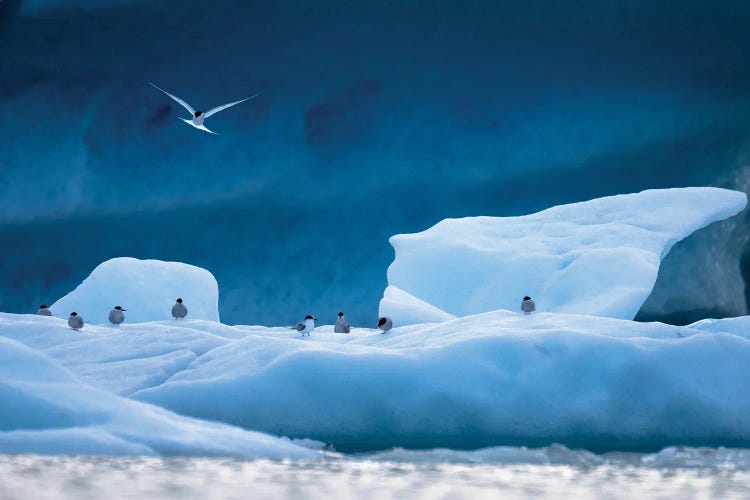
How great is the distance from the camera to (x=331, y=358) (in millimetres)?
10031

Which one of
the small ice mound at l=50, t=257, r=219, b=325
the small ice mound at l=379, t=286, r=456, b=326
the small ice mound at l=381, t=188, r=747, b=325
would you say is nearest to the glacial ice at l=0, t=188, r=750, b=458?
the small ice mound at l=379, t=286, r=456, b=326

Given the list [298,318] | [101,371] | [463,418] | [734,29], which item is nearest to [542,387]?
[463,418]

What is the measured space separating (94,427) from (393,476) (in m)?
2.87

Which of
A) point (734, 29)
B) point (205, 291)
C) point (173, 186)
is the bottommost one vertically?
point (205, 291)

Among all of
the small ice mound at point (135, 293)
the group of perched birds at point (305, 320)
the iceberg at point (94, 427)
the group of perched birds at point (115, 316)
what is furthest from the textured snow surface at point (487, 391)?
the small ice mound at point (135, 293)

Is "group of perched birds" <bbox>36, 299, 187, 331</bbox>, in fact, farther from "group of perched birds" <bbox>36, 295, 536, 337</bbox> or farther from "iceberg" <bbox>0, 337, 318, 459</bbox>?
"iceberg" <bbox>0, 337, 318, 459</bbox>

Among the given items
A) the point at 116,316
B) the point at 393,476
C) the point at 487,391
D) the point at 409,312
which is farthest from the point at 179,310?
the point at 393,476

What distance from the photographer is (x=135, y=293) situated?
20.2 m

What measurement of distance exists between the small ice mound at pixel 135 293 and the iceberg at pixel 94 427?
10.8 m

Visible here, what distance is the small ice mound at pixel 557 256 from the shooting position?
18078mm

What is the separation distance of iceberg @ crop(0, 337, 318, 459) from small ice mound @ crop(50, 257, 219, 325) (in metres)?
10.8

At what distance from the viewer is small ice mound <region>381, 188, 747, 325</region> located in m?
18.1

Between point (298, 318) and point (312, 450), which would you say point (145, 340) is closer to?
point (312, 450)

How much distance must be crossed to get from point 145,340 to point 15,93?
18674mm
